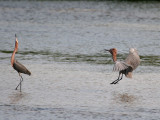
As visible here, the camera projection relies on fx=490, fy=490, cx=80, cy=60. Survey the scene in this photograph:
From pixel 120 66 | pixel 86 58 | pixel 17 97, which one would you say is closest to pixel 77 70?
pixel 86 58

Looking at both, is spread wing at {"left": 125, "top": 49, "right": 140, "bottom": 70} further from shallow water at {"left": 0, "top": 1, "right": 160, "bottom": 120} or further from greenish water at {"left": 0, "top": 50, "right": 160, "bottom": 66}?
greenish water at {"left": 0, "top": 50, "right": 160, "bottom": 66}

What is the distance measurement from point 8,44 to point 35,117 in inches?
398

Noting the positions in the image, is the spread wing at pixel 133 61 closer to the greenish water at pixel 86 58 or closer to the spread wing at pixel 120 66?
the spread wing at pixel 120 66

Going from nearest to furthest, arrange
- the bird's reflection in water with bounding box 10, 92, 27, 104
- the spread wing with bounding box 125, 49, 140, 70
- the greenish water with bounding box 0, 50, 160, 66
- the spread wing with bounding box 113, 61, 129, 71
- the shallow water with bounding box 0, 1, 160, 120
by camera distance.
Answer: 1. the shallow water with bounding box 0, 1, 160, 120
2. the bird's reflection in water with bounding box 10, 92, 27, 104
3. the spread wing with bounding box 113, 61, 129, 71
4. the spread wing with bounding box 125, 49, 140, 70
5. the greenish water with bounding box 0, 50, 160, 66

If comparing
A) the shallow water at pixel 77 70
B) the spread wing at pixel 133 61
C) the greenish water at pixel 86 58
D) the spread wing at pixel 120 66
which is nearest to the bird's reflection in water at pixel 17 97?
the shallow water at pixel 77 70

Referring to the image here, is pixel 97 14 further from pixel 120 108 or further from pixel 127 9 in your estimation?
pixel 120 108

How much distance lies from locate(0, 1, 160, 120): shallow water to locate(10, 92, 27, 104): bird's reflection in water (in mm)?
20

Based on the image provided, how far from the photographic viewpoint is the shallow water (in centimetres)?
893

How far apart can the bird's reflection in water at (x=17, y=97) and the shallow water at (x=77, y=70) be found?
0.06 feet

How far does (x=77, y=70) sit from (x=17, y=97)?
3.41 m

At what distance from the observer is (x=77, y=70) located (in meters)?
13.0

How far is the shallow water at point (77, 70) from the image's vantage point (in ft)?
29.3

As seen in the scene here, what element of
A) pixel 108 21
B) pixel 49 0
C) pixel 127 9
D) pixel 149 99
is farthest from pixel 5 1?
pixel 149 99

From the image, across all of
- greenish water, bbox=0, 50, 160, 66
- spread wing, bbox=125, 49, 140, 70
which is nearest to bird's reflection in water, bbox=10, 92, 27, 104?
spread wing, bbox=125, 49, 140, 70
